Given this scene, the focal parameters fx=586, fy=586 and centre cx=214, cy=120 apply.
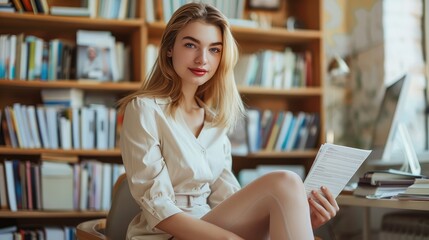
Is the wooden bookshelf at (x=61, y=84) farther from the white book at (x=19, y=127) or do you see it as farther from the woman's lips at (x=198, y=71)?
the woman's lips at (x=198, y=71)

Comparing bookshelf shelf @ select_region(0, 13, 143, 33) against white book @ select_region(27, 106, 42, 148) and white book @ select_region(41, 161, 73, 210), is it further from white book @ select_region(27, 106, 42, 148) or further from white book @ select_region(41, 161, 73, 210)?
white book @ select_region(41, 161, 73, 210)

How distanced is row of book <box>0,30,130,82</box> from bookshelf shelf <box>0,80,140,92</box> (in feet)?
0.16

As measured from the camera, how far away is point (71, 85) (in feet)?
10.3

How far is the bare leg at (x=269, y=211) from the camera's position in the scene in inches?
58.7

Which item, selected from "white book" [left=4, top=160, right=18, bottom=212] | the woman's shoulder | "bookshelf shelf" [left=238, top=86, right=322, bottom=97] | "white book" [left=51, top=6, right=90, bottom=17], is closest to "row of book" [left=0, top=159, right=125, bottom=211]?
"white book" [left=4, top=160, right=18, bottom=212]

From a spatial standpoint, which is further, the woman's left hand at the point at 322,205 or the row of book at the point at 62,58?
the row of book at the point at 62,58

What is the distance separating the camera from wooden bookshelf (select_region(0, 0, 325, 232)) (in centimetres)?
313

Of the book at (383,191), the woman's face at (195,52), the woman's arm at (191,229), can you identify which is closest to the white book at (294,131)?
the book at (383,191)

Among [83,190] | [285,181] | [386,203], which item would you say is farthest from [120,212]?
[83,190]

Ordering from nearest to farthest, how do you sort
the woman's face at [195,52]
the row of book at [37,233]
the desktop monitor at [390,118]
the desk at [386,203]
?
the desk at [386,203] < the woman's face at [195,52] < the desktop monitor at [390,118] < the row of book at [37,233]

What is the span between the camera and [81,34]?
10.5 feet

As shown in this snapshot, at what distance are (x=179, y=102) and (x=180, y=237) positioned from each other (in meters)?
0.49

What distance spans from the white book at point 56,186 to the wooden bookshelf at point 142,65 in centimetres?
5

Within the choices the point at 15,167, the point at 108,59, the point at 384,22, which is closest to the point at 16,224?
the point at 15,167
